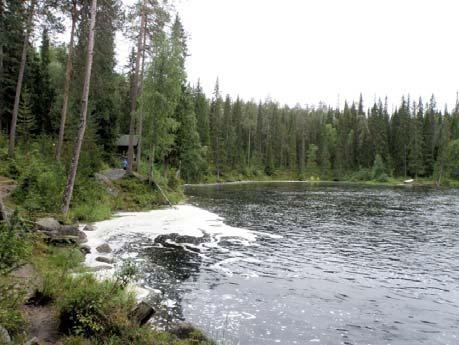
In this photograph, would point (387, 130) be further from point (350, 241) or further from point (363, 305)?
point (363, 305)

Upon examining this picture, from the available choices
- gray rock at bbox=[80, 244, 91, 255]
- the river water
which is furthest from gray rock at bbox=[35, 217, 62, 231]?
the river water

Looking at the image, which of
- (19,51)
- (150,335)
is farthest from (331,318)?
(19,51)

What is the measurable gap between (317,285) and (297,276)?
1030 millimetres

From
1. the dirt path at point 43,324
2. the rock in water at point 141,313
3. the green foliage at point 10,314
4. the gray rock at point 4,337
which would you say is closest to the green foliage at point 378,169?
the rock in water at point 141,313

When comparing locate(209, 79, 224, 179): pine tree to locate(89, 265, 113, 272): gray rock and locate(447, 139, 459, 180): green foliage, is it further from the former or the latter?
locate(89, 265, 113, 272): gray rock

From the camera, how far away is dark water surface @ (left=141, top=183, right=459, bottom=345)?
8.78 metres

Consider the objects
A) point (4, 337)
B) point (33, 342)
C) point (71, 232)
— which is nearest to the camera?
point (4, 337)

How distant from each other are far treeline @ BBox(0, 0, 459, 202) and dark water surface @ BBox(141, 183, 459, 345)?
31.5 ft

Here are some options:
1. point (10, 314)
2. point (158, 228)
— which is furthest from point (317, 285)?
point (158, 228)

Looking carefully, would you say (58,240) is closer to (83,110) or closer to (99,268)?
(99,268)

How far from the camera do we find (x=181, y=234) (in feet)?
62.9

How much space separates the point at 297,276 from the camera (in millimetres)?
13031

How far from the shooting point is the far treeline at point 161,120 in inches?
1062

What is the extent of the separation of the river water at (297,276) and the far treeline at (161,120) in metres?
7.67
